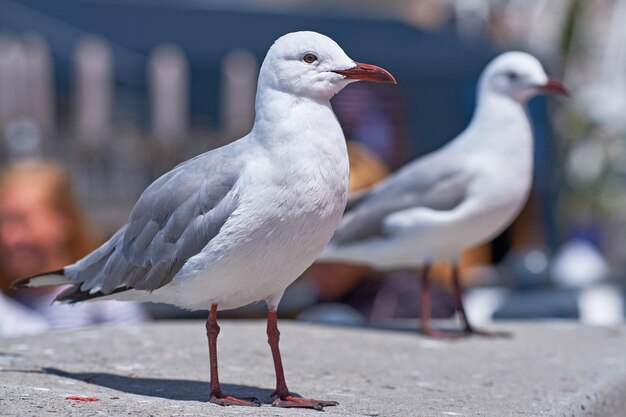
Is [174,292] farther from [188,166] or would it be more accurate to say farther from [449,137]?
[449,137]

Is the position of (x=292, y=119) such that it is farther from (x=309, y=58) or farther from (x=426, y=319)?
(x=426, y=319)

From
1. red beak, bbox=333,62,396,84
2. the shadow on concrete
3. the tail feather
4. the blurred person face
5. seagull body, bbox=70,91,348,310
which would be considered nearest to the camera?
seagull body, bbox=70,91,348,310

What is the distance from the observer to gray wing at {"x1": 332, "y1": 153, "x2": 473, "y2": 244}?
504cm

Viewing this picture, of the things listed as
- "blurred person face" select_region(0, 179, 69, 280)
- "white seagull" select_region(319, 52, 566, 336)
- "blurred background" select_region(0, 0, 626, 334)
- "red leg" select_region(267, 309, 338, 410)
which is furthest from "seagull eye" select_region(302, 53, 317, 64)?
"blurred background" select_region(0, 0, 626, 334)

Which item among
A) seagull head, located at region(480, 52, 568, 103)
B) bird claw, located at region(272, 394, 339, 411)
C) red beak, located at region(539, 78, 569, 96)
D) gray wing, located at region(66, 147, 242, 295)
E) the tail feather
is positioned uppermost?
seagull head, located at region(480, 52, 568, 103)

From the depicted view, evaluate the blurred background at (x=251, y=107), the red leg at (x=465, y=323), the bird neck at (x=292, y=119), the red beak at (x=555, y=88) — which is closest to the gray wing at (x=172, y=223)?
the bird neck at (x=292, y=119)

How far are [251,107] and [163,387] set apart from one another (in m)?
7.89

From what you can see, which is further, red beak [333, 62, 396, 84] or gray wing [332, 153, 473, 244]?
gray wing [332, 153, 473, 244]

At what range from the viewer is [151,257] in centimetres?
320

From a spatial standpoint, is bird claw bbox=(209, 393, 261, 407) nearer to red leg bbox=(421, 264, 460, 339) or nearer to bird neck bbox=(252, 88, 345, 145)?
bird neck bbox=(252, 88, 345, 145)

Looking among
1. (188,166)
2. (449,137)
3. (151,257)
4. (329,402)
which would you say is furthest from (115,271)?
(449,137)

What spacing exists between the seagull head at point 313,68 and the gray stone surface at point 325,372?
90 centimetres

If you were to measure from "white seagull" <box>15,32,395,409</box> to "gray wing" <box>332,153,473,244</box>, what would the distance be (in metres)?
1.98

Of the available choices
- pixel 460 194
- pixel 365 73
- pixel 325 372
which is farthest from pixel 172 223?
pixel 460 194
